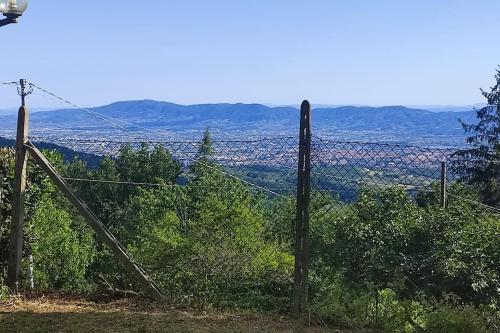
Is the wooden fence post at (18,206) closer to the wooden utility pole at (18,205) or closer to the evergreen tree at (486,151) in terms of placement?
the wooden utility pole at (18,205)

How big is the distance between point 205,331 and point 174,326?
0.32 m

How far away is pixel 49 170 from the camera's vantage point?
546 centimetres

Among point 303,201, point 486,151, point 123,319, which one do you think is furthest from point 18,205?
point 486,151

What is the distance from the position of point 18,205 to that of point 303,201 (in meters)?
3.05

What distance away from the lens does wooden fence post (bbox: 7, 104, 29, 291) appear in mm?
5586

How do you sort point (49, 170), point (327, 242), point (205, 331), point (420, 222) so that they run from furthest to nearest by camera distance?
point (327, 242)
point (420, 222)
point (49, 170)
point (205, 331)

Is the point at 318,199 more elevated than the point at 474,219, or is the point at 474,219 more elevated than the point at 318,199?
the point at 318,199

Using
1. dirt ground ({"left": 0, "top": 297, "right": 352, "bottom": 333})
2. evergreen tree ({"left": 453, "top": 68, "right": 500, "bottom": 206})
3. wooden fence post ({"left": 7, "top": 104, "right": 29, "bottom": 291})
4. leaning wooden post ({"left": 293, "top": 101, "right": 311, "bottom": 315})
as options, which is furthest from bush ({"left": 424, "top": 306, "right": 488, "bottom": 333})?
evergreen tree ({"left": 453, "top": 68, "right": 500, "bottom": 206})

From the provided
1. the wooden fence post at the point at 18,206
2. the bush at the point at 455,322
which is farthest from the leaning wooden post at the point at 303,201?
the wooden fence post at the point at 18,206

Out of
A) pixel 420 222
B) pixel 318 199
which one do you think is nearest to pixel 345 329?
pixel 318 199

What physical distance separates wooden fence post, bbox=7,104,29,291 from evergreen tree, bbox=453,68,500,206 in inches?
866

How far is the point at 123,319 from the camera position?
518 cm

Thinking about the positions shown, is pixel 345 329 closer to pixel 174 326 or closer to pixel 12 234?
pixel 174 326

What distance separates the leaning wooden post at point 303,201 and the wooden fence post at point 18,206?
9.75ft
